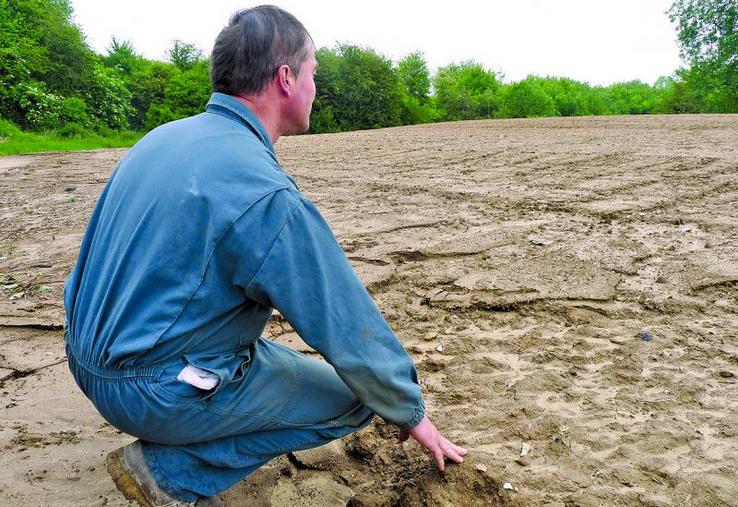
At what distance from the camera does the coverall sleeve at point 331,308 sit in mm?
1383

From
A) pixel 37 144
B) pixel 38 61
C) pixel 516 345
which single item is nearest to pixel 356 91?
pixel 38 61

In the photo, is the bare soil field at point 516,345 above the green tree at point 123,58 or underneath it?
underneath

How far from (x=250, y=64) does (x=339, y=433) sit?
108cm

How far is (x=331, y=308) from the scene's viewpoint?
4.69ft

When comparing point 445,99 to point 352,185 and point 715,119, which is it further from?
point 352,185

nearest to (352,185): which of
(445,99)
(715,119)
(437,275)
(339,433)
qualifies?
(437,275)

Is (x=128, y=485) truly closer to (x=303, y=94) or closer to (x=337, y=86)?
(x=303, y=94)

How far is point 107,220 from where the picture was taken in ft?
4.97

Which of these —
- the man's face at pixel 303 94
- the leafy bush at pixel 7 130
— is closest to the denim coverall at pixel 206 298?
the man's face at pixel 303 94

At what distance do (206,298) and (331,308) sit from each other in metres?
0.30

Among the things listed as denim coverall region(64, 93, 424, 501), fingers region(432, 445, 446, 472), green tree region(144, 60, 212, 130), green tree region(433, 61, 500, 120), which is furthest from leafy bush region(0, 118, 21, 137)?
green tree region(433, 61, 500, 120)

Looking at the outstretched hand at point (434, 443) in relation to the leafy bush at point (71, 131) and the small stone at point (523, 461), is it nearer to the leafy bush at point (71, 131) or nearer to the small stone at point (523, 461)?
the small stone at point (523, 461)

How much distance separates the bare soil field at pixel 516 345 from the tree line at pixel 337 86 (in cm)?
1672

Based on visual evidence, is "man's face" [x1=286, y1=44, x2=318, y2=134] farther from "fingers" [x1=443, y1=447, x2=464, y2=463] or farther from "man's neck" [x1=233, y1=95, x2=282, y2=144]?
"fingers" [x1=443, y1=447, x2=464, y2=463]
